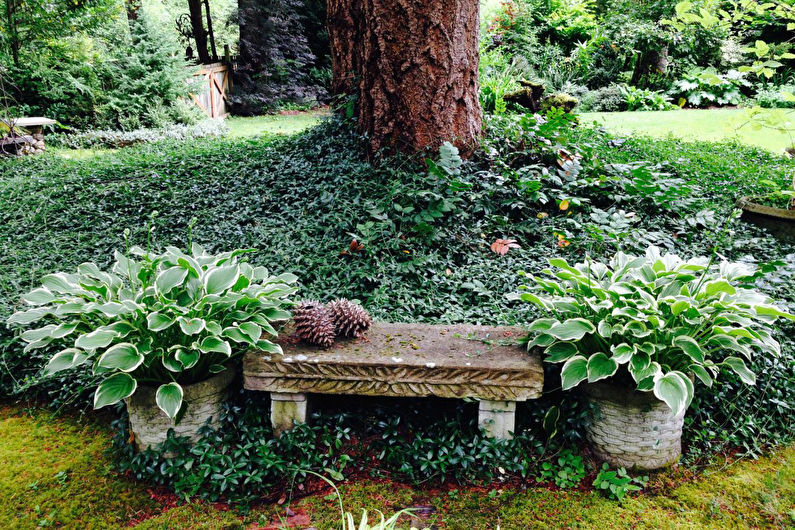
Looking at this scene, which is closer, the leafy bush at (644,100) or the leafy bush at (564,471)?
the leafy bush at (564,471)

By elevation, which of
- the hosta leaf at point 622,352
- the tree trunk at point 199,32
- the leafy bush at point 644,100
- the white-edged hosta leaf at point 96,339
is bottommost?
the hosta leaf at point 622,352

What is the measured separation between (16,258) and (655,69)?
12868 millimetres

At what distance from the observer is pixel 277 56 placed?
1369cm

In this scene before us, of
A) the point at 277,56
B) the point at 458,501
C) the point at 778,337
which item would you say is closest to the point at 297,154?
the point at 458,501

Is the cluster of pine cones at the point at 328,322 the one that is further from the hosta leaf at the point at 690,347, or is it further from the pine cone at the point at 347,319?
the hosta leaf at the point at 690,347

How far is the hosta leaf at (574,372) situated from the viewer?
2.15 meters

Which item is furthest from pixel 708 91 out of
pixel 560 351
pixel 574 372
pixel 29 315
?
pixel 29 315

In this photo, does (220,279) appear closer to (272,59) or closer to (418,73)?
(418,73)

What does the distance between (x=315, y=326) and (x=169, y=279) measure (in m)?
0.69

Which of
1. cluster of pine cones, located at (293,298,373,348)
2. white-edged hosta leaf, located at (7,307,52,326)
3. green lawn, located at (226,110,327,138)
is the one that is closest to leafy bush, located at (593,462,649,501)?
cluster of pine cones, located at (293,298,373,348)

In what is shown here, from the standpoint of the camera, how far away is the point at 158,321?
6.82ft

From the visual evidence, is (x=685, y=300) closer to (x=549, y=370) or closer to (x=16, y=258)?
(x=549, y=370)

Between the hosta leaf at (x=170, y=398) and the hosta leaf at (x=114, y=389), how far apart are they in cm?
11

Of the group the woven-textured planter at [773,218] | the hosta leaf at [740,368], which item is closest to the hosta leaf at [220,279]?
the hosta leaf at [740,368]
